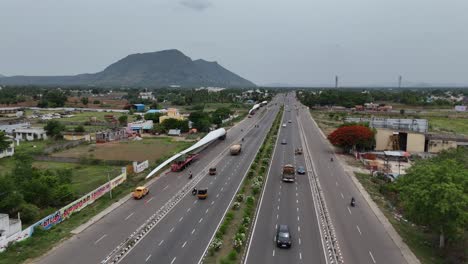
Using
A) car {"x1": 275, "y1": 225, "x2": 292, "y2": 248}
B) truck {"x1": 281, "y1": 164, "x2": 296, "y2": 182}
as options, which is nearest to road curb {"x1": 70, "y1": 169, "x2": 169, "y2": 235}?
car {"x1": 275, "y1": 225, "x2": 292, "y2": 248}

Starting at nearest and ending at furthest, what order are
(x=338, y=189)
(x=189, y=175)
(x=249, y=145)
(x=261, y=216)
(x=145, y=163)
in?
(x=261, y=216), (x=338, y=189), (x=189, y=175), (x=145, y=163), (x=249, y=145)

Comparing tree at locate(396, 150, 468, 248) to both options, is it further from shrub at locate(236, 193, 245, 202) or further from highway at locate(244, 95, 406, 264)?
shrub at locate(236, 193, 245, 202)

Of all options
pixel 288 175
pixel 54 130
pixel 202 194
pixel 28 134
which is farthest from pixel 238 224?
pixel 28 134

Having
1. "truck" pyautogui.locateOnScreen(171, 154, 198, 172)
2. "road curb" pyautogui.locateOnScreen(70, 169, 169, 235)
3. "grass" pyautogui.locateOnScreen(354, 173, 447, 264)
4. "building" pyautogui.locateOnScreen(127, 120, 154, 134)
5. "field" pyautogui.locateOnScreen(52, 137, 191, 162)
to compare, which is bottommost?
"grass" pyautogui.locateOnScreen(354, 173, 447, 264)

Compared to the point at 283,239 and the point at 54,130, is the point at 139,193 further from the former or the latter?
the point at 54,130

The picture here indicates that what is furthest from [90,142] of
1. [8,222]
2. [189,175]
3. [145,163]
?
[8,222]

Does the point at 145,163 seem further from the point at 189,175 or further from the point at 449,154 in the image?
the point at 449,154

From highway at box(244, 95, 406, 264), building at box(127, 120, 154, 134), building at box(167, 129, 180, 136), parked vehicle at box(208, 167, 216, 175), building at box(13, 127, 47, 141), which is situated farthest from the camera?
building at box(127, 120, 154, 134)
